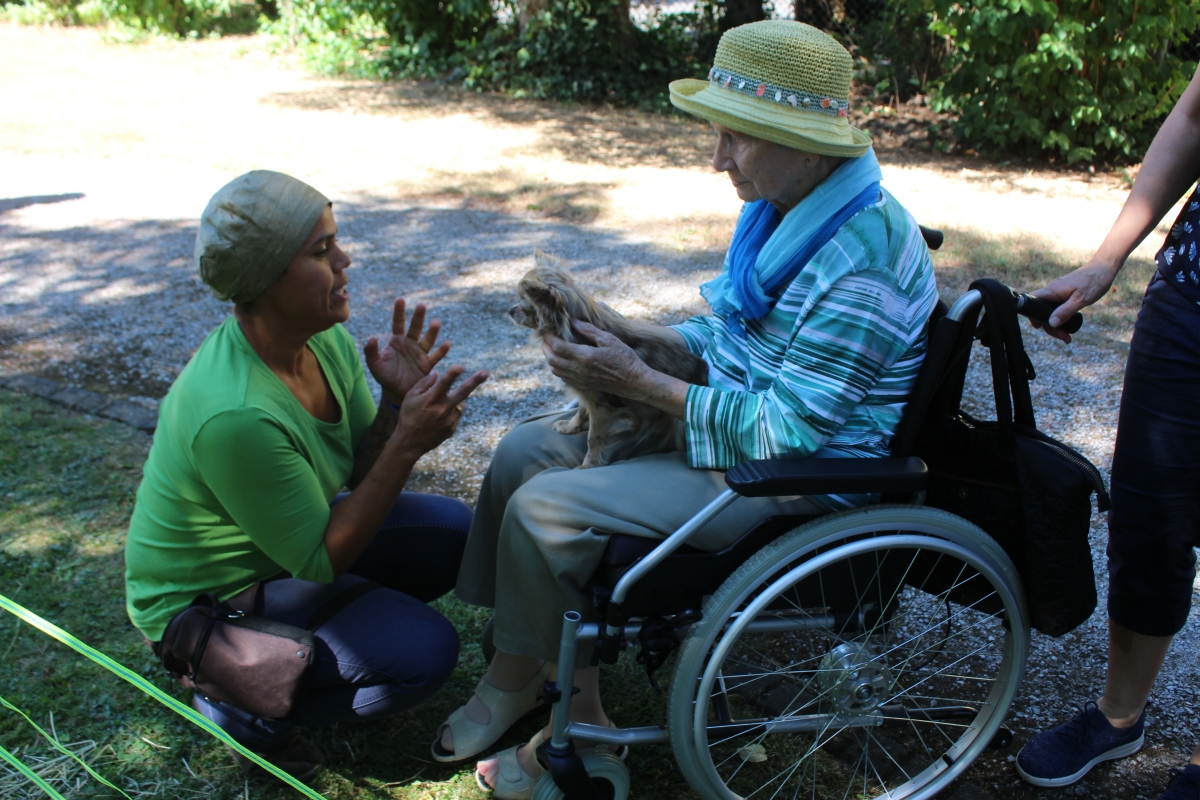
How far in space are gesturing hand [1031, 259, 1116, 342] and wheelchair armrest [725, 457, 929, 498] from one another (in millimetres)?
542

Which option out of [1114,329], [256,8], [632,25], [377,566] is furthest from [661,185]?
[256,8]

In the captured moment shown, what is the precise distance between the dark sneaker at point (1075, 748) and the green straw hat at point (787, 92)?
1590 millimetres

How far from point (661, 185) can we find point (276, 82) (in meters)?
7.33

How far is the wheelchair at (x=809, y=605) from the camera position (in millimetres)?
1946

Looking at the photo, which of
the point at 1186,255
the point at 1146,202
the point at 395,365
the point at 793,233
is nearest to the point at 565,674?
the point at 395,365

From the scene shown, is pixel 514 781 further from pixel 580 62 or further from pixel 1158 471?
pixel 580 62

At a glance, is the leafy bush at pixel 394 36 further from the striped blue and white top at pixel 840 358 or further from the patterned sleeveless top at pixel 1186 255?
the patterned sleeveless top at pixel 1186 255

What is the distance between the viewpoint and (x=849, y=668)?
84.6 inches

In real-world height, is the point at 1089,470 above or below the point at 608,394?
above

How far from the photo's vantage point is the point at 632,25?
12.5 metres

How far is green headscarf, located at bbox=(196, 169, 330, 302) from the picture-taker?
210cm

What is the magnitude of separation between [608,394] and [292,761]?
4.18 feet

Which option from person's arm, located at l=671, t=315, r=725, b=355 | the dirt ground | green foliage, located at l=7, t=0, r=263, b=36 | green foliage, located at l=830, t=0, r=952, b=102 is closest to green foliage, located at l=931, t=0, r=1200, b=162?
the dirt ground

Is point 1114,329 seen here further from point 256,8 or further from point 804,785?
point 256,8
